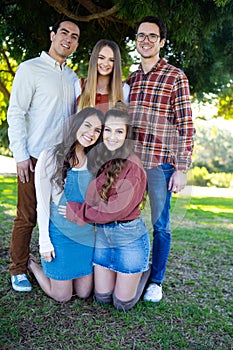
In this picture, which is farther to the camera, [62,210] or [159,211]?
[159,211]

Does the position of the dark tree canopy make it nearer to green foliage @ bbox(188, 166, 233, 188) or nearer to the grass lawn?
the grass lawn

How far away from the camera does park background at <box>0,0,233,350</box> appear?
2.26 metres

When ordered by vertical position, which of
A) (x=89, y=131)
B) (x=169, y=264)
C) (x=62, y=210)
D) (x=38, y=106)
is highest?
(x=38, y=106)

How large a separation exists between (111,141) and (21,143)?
1.80ft

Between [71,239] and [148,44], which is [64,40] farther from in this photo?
[71,239]

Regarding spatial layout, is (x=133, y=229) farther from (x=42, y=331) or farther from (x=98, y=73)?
(x=98, y=73)

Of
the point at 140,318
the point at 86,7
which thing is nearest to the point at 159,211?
the point at 140,318

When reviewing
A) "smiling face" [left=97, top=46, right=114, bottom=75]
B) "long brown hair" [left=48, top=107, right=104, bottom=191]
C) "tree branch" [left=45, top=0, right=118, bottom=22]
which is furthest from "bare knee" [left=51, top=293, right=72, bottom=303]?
"tree branch" [left=45, top=0, right=118, bottom=22]

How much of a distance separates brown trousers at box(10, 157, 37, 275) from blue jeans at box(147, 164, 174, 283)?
0.73 m

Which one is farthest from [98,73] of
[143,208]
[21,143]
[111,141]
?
[143,208]

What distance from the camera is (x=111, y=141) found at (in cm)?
242

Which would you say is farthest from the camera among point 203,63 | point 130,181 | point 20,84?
point 203,63

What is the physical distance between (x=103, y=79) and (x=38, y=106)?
16.7 inches

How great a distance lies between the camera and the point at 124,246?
2.52m
